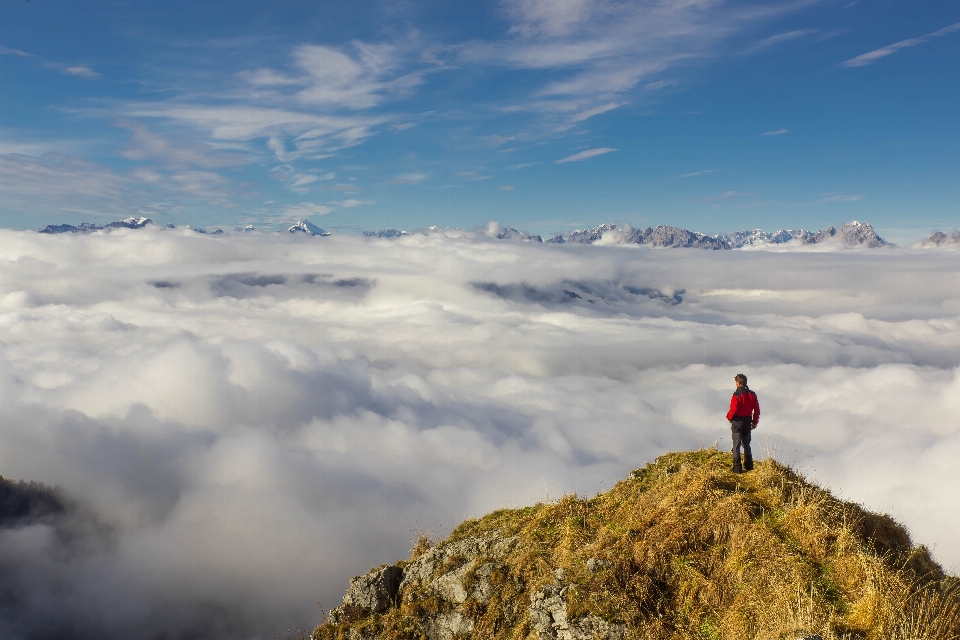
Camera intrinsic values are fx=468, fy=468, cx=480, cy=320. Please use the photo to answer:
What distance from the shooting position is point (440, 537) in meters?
17.8

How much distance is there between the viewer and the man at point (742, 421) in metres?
15.4

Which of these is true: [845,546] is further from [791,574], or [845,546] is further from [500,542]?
[500,542]

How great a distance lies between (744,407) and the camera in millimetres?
15602

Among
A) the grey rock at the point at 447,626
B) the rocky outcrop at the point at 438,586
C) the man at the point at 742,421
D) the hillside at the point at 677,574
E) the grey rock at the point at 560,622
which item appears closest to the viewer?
the hillside at the point at 677,574

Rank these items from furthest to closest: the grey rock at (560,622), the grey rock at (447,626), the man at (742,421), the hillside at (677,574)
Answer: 1. the man at (742,421)
2. the grey rock at (447,626)
3. the grey rock at (560,622)
4. the hillside at (677,574)

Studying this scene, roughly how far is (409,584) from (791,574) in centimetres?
1120

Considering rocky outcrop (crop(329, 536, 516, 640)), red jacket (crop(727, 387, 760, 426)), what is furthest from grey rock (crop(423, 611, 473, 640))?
red jacket (crop(727, 387, 760, 426))

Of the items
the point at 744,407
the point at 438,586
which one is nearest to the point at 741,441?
the point at 744,407

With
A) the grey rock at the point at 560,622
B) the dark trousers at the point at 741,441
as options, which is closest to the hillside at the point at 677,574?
the grey rock at the point at 560,622

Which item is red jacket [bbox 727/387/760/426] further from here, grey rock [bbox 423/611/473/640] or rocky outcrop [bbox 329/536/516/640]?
grey rock [bbox 423/611/473/640]

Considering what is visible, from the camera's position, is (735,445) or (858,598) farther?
(735,445)

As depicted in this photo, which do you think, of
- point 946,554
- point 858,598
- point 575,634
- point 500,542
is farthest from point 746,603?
point 946,554

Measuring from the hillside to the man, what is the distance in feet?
2.40

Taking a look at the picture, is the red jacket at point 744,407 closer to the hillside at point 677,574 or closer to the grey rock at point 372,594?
the hillside at point 677,574
